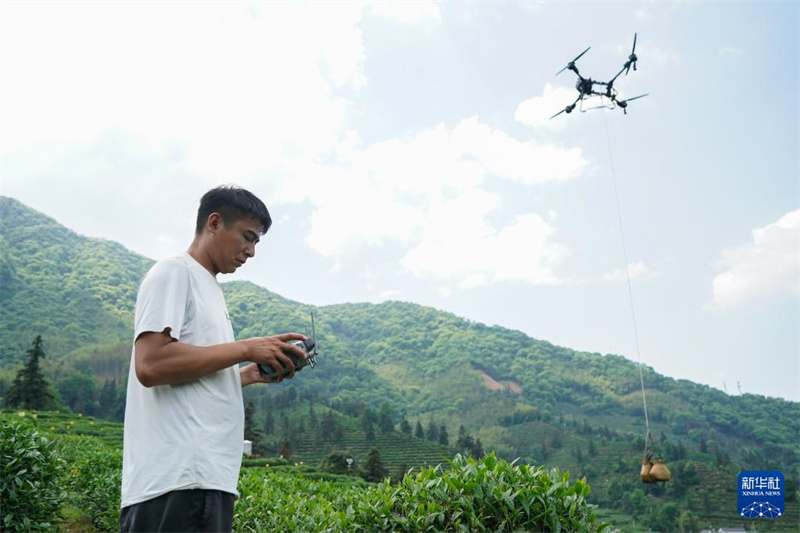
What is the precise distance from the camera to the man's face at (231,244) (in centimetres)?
160

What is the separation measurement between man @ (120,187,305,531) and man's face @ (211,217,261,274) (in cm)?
7

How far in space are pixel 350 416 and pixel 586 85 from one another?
45.5 metres

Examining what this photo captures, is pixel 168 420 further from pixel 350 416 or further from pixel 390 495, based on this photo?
pixel 350 416

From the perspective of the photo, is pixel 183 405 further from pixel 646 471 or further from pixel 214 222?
pixel 646 471

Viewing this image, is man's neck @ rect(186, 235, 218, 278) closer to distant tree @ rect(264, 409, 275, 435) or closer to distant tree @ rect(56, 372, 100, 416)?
distant tree @ rect(56, 372, 100, 416)

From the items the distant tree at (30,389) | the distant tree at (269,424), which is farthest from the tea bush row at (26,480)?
the distant tree at (269,424)

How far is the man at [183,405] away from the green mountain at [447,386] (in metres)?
37.4

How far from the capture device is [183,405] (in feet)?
4.49

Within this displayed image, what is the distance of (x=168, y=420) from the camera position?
1.36 metres

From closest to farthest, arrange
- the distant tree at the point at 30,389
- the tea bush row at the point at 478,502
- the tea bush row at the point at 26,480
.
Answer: the tea bush row at the point at 478,502
the tea bush row at the point at 26,480
the distant tree at the point at 30,389

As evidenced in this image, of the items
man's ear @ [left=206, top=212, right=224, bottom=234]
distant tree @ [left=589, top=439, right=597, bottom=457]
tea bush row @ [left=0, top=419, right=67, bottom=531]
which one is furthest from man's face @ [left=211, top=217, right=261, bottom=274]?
distant tree @ [left=589, top=439, right=597, bottom=457]

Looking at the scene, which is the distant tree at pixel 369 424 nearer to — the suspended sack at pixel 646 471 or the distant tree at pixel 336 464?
the distant tree at pixel 336 464

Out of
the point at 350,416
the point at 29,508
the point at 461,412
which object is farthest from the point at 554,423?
the point at 29,508

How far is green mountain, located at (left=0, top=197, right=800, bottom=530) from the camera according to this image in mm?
44062
